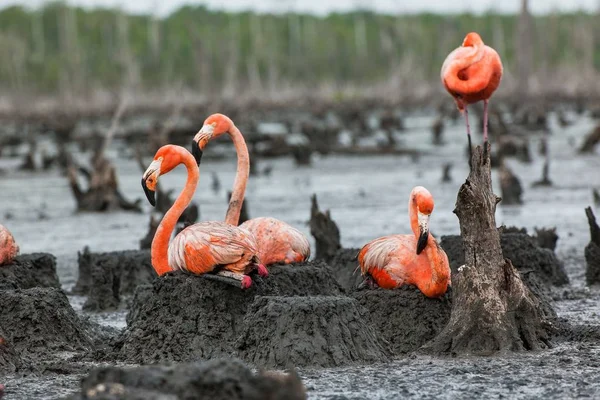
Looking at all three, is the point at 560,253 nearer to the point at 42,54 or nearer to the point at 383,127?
the point at 383,127

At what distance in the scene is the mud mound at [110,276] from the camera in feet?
29.0

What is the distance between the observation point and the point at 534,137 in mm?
26797

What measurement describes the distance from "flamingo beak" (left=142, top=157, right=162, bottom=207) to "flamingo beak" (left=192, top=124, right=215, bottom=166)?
1.28ft

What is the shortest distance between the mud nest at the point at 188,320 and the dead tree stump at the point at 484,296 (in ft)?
3.31

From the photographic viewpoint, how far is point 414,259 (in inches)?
275

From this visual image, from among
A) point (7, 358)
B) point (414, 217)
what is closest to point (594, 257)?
point (414, 217)

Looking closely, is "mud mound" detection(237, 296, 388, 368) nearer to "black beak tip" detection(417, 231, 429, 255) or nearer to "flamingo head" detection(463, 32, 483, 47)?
"black beak tip" detection(417, 231, 429, 255)

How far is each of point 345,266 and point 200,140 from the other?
5.35 ft

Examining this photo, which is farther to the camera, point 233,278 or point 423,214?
point 423,214

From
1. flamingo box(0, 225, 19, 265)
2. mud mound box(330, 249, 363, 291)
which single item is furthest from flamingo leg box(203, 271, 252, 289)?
flamingo box(0, 225, 19, 265)

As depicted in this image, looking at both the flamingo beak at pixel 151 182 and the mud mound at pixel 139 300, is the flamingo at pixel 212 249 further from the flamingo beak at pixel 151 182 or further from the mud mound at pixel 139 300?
the mud mound at pixel 139 300

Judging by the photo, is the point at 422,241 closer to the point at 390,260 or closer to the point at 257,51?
the point at 390,260

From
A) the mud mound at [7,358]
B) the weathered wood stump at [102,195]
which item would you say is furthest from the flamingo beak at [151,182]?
the weathered wood stump at [102,195]

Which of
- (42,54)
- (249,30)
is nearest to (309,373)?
(42,54)
